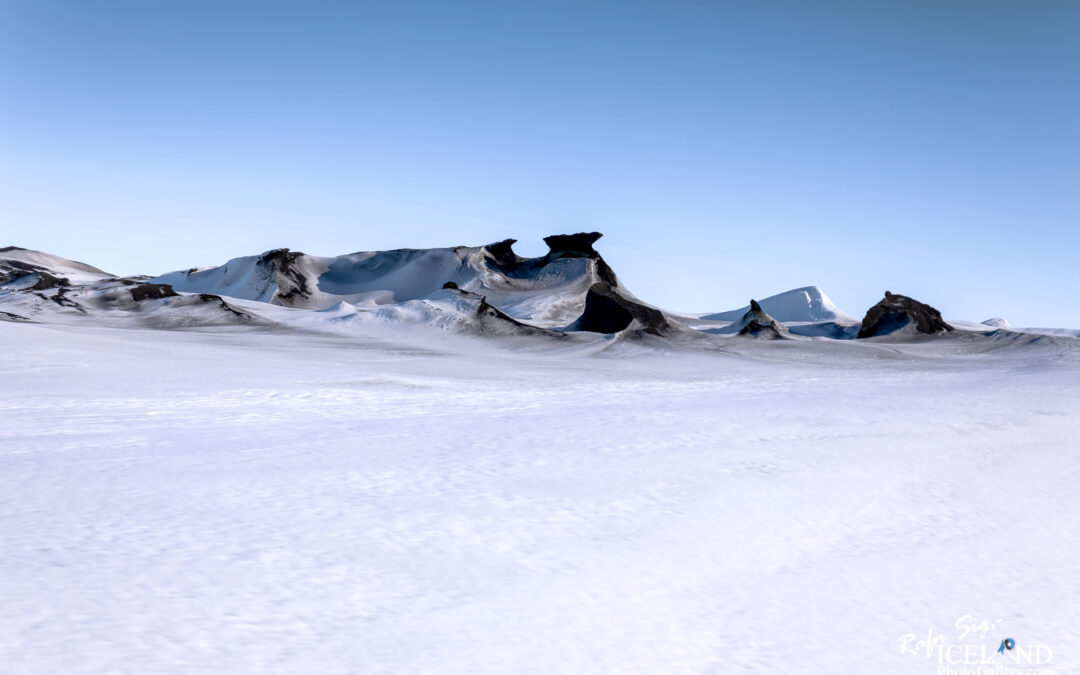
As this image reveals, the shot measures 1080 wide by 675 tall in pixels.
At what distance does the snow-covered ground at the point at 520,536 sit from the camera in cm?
469

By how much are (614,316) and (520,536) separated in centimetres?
3388

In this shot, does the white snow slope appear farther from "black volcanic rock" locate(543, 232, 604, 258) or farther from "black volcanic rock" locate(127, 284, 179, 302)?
"black volcanic rock" locate(127, 284, 179, 302)

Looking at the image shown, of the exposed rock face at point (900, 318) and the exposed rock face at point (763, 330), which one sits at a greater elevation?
the exposed rock face at point (900, 318)

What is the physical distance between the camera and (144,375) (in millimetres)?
18109

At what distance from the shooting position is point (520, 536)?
6676 millimetres

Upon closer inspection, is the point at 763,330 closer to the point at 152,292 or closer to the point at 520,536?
the point at 152,292

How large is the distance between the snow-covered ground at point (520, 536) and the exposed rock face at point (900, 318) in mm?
32344

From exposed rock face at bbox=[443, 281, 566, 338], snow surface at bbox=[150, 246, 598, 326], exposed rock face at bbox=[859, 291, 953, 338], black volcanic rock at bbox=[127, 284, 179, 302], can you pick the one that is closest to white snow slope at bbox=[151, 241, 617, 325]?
snow surface at bbox=[150, 246, 598, 326]

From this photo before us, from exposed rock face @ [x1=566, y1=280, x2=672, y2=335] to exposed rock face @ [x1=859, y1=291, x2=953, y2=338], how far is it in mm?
14050

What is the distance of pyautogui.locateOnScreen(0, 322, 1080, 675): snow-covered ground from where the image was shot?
4688mm

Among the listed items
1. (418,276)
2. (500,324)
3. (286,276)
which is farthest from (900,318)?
(286,276)

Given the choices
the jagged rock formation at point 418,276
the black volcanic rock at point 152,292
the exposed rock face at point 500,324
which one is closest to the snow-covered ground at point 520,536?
the exposed rock face at point 500,324

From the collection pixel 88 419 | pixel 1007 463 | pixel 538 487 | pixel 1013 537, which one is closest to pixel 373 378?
pixel 88 419

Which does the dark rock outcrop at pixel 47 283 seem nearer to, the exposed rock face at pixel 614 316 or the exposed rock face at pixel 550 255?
the exposed rock face at pixel 550 255
